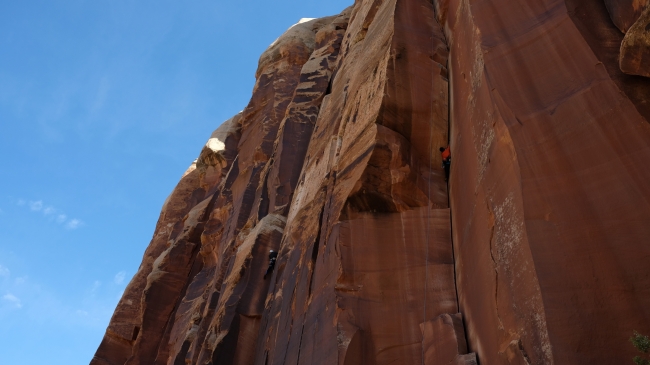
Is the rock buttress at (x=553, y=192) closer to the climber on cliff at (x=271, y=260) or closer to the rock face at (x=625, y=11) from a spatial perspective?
the rock face at (x=625, y=11)

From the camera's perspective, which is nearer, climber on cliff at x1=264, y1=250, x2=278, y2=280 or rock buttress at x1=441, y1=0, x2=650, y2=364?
rock buttress at x1=441, y1=0, x2=650, y2=364

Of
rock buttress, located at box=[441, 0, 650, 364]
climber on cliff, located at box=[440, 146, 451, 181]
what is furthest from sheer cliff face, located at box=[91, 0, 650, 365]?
climber on cliff, located at box=[440, 146, 451, 181]

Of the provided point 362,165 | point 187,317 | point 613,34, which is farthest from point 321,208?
point 187,317

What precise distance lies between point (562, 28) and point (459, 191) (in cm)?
336

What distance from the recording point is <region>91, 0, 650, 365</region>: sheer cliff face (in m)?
7.50

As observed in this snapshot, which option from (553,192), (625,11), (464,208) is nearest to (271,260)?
(464,208)

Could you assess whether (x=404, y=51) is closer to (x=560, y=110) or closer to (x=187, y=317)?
(x=560, y=110)

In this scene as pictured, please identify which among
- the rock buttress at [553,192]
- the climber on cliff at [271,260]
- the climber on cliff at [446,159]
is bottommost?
the rock buttress at [553,192]

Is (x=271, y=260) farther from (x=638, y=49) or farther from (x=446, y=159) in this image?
(x=638, y=49)

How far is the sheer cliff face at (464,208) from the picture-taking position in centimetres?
750

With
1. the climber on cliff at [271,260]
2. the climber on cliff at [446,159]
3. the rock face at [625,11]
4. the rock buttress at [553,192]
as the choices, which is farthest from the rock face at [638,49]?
the climber on cliff at [271,260]

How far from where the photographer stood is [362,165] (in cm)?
1252

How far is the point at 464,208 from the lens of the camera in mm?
10719

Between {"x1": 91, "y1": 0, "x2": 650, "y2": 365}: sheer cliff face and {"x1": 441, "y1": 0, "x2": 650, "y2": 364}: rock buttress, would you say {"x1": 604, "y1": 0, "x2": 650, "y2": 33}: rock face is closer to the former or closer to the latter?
{"x1": 91, "y1": 0, "x2": 650, "y2": 365}: sheer cliff face
